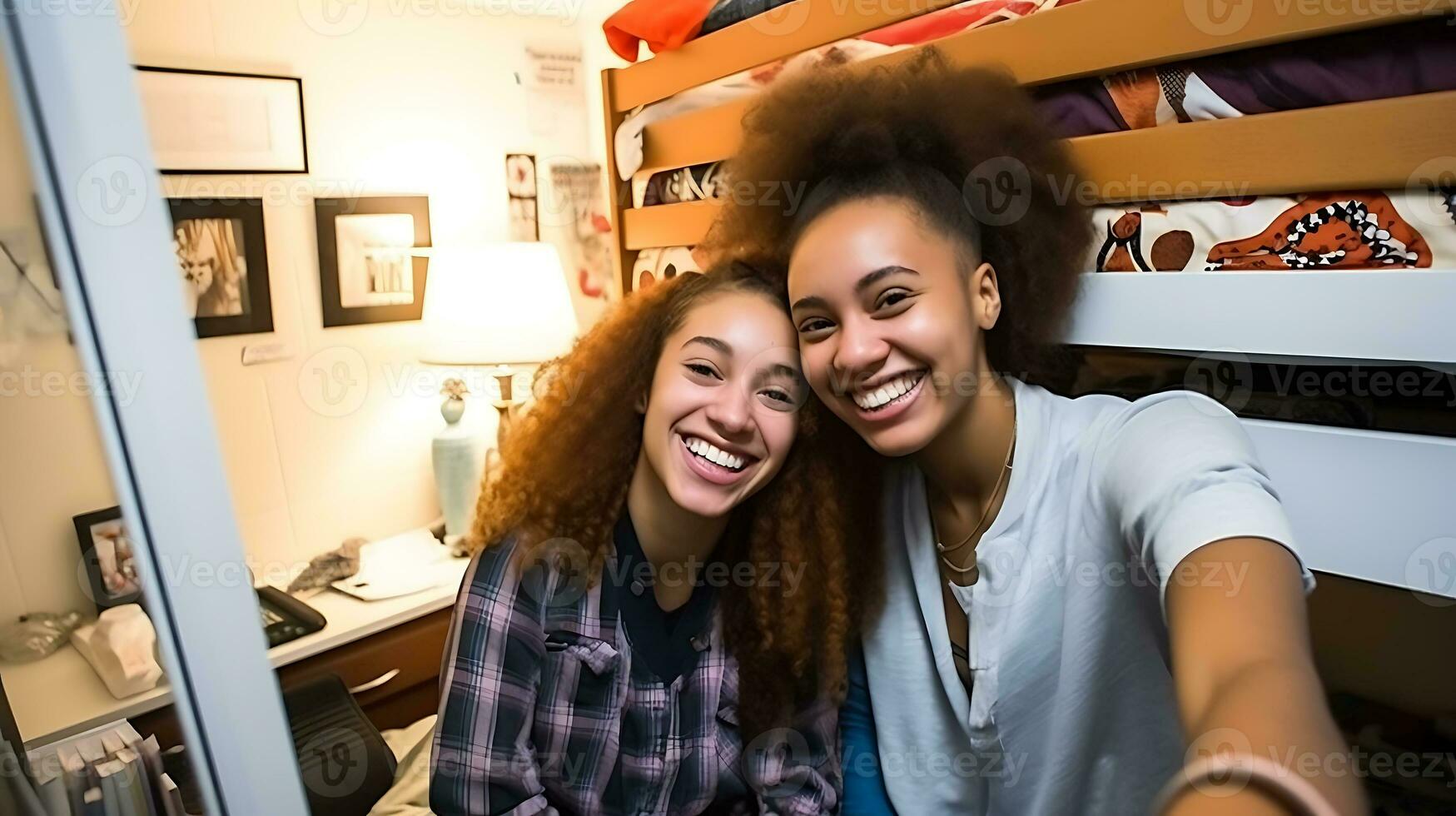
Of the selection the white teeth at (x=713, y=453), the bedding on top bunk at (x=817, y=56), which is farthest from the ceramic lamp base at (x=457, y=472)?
the white teeth at (x=713, y=453)

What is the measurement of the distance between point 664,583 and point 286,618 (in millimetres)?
970

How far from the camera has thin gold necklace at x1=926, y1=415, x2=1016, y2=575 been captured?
0.93 metres

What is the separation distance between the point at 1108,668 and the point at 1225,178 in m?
0.52

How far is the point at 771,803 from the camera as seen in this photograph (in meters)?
1.06

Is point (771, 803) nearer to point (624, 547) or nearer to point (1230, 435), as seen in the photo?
point (624, 547)

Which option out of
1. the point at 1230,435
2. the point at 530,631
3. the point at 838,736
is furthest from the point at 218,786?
the point at 838,736

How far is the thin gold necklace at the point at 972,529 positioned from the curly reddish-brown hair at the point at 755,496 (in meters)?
0.10

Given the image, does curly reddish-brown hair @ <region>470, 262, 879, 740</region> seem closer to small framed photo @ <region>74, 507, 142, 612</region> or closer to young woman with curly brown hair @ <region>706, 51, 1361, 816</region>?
young woman with curly brown hair @ <region>706, 51, 1361, 816</region>

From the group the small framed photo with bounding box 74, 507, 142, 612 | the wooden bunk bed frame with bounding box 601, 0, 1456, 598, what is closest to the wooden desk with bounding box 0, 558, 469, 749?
the small framed photo with bounding box 74, 507, 142, 612

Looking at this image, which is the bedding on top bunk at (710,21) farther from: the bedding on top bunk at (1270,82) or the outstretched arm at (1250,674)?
the outstretched arm at (1250,674)

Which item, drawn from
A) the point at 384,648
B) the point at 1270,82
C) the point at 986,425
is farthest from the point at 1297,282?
the point at 384,648

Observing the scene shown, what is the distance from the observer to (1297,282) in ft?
2.49

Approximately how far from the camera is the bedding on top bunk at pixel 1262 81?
698 millimetres

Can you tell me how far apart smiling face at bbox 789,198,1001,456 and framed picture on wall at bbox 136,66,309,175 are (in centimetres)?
142
